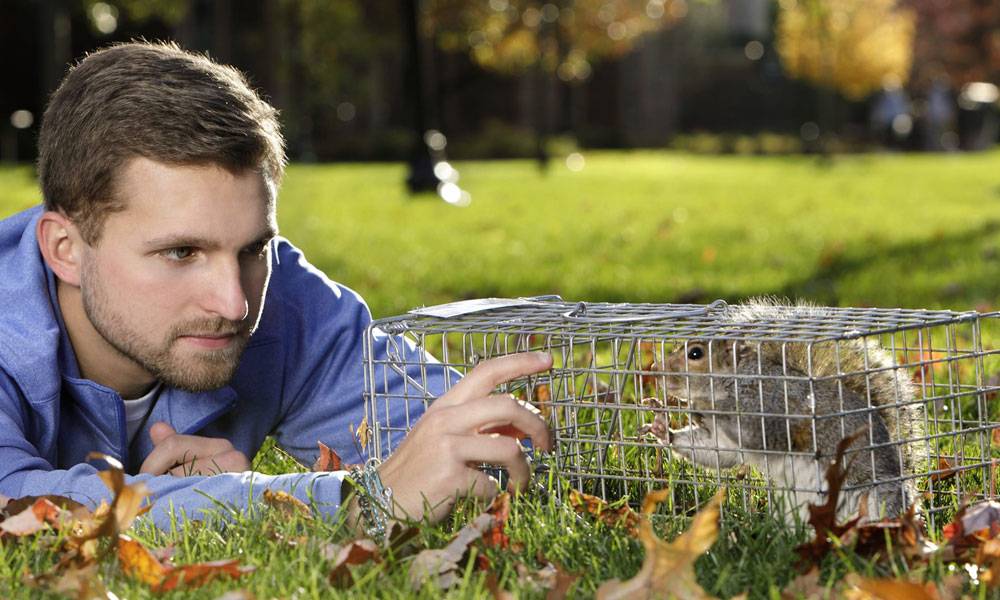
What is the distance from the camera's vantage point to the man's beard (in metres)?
2.68

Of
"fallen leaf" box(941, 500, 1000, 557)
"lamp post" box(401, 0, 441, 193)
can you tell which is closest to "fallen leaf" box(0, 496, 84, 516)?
"fallen leaf" box(941, 500, 1000, 557)

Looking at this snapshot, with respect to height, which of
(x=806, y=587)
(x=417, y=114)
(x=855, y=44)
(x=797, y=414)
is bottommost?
(x=806, y=587)

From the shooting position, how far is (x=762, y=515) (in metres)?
2.61

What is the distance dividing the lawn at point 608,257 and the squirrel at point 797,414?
0.14 m

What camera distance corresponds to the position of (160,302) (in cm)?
265

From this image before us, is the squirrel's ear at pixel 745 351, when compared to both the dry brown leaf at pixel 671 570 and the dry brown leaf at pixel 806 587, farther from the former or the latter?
the dry brown leaf at pixel 671 570

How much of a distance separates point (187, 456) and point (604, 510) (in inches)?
37.7

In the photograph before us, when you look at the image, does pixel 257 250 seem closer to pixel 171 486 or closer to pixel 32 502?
pixel 171 486

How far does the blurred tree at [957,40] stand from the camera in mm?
43781

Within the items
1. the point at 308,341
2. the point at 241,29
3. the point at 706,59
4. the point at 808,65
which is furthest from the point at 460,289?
the point at 706,59

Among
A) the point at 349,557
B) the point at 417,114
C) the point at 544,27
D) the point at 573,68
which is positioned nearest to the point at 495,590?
the point at 349,557

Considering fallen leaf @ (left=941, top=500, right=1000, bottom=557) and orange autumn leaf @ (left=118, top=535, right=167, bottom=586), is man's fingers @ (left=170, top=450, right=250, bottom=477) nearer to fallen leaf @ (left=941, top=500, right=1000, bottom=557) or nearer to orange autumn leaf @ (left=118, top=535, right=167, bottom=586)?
Answer: orange autumn leaf @ (left=118, top=535, right=167, bottom=586)

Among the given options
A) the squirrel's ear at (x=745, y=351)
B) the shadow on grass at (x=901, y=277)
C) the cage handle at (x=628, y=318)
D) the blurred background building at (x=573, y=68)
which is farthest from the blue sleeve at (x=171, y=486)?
the blurred background building at (x=573, y=68)

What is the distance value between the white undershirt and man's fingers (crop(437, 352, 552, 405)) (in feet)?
3.05
